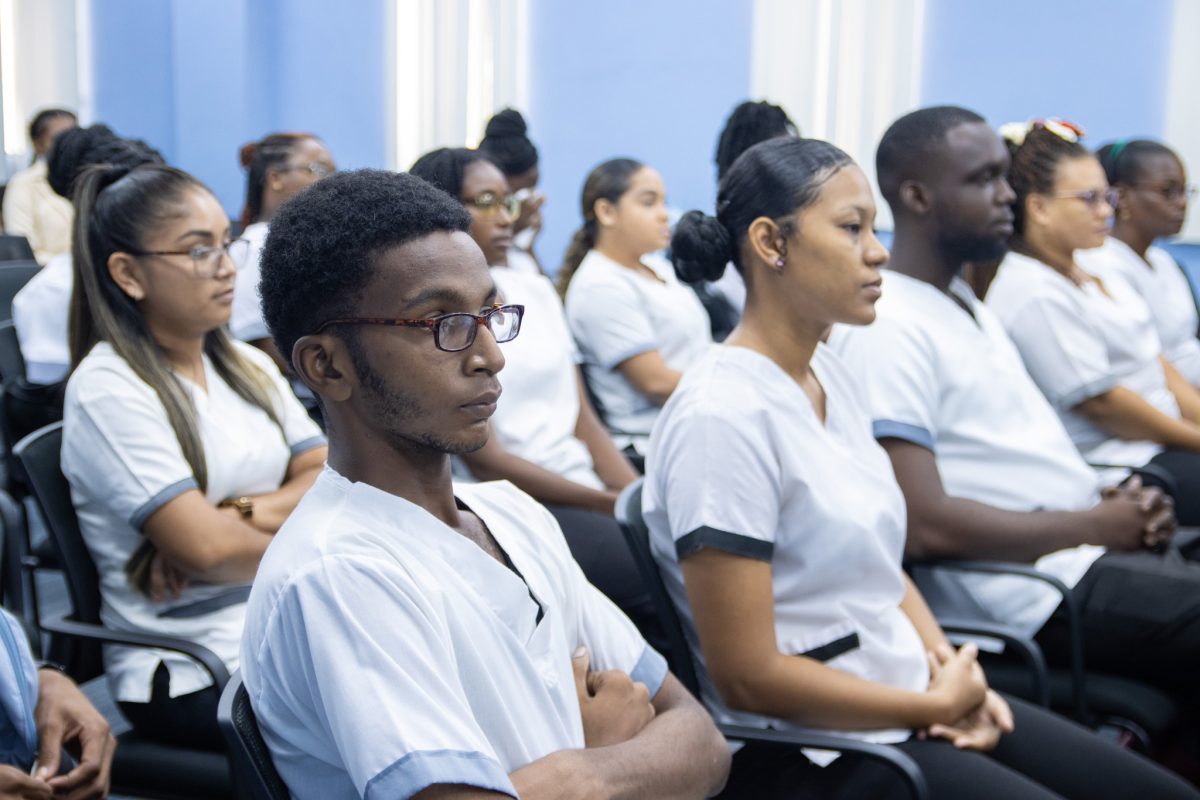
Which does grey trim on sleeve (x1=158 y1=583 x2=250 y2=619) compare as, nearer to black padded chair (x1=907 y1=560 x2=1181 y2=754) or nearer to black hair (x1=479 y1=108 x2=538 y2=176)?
black padded chair (x1=907 y1=560 x2=1181 y2=754)

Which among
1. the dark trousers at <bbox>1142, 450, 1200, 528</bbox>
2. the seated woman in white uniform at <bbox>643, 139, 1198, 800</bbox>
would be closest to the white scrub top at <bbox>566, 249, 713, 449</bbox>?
the dark trousers at <bbox>1142, 450, 1200, 528</bbox>

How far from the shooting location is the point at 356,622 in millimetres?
996

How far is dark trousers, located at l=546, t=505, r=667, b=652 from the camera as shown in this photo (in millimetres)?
2436

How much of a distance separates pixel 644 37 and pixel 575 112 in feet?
1.67

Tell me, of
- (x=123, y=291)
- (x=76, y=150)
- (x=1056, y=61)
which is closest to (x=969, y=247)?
(x=123, y=291)

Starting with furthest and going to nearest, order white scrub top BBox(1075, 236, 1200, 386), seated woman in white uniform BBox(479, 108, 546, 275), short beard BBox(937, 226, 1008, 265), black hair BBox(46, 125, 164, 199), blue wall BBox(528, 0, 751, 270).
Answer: blue wall BBox(528, 0, 751, 270) → seated woman in white uniform BBox(479, 108, 546, 275) → white scrub top BBox(1075, 236, 1200, 386) → black hair BBox(46, 125, 164, 199) → short beard BBox(937, 226, 1008, 265)

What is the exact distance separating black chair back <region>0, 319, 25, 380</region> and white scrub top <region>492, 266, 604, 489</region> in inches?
47.9

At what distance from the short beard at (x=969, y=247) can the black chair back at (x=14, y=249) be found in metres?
3.81

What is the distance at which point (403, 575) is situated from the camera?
104 cm

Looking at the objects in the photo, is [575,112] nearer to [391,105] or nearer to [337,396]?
[391,105]

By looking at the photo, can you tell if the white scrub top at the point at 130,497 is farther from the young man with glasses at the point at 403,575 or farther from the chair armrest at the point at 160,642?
the young man with glasses at the point at 403,575

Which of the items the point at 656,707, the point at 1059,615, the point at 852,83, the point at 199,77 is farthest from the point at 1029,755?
the point at 199,77

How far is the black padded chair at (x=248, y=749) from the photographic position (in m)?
1.05

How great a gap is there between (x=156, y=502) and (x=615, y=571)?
98 cm
